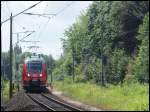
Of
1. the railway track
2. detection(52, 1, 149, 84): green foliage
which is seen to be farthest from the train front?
the railway track

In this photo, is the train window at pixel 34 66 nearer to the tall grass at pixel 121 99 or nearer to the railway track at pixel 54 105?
the tall grass at pixel 121 99

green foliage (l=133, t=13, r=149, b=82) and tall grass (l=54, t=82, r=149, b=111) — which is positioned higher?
green foliage (l=133, t=13, r=149, b=82)

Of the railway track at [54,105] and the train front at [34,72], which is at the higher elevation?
the train front at [34,72]

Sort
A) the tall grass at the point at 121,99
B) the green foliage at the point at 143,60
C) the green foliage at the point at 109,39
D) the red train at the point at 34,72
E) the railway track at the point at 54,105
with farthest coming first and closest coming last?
the green foliage at the point at 109,39 < the green foliage at the point at 143,60 < the red train at the point at 34,72 < the railway track at the point at 54,105 < the tall grass at the point at 121,99

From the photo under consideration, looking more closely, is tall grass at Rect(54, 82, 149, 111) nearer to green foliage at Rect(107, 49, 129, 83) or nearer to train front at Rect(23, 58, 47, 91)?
train front at Rect(23, 58, 47, 91)

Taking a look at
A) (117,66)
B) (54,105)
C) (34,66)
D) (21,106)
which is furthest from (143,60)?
(21,106)

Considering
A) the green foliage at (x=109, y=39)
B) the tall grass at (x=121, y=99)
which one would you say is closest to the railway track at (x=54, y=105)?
the tall grass at (x=121, y=99)

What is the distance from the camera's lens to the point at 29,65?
51.7 metres

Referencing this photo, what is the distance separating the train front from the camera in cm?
5172

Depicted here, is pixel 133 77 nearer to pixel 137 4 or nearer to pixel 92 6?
pixel 137 4

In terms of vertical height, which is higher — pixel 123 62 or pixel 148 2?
pixel 148 2

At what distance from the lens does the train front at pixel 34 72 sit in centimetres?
5172

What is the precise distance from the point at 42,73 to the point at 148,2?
21199 mm

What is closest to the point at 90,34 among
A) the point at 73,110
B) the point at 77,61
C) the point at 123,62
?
the point at 123,62
